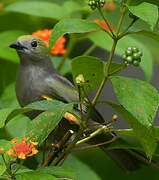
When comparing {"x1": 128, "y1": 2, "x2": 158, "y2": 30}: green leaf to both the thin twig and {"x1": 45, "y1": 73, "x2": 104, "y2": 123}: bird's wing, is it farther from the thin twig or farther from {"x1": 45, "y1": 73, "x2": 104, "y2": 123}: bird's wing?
the thin twig

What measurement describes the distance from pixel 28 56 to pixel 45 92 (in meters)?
0.46

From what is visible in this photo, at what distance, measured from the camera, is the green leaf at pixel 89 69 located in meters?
1.99

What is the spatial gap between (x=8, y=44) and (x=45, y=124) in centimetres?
173

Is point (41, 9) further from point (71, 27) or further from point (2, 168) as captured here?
point (2, 168)

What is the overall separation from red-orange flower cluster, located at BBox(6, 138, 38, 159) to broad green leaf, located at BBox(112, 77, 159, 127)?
0.38 meters

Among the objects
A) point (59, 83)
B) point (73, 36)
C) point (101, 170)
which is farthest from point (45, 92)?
point (73, 36)

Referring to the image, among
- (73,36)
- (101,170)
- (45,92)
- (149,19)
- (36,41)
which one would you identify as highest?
(149,19)

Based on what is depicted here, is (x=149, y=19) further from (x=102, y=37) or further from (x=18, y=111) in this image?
(x=102, y=37)

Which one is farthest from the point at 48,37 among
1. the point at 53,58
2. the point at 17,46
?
the point at 53,58

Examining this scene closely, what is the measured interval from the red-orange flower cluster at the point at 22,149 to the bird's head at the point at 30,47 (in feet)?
5.48

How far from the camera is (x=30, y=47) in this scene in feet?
12.3

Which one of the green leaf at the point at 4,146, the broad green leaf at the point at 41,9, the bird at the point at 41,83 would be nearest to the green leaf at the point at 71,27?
the green leaf at the point at 4,146

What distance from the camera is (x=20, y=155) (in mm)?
1772

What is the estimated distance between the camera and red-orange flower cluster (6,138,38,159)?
5.85 ft
